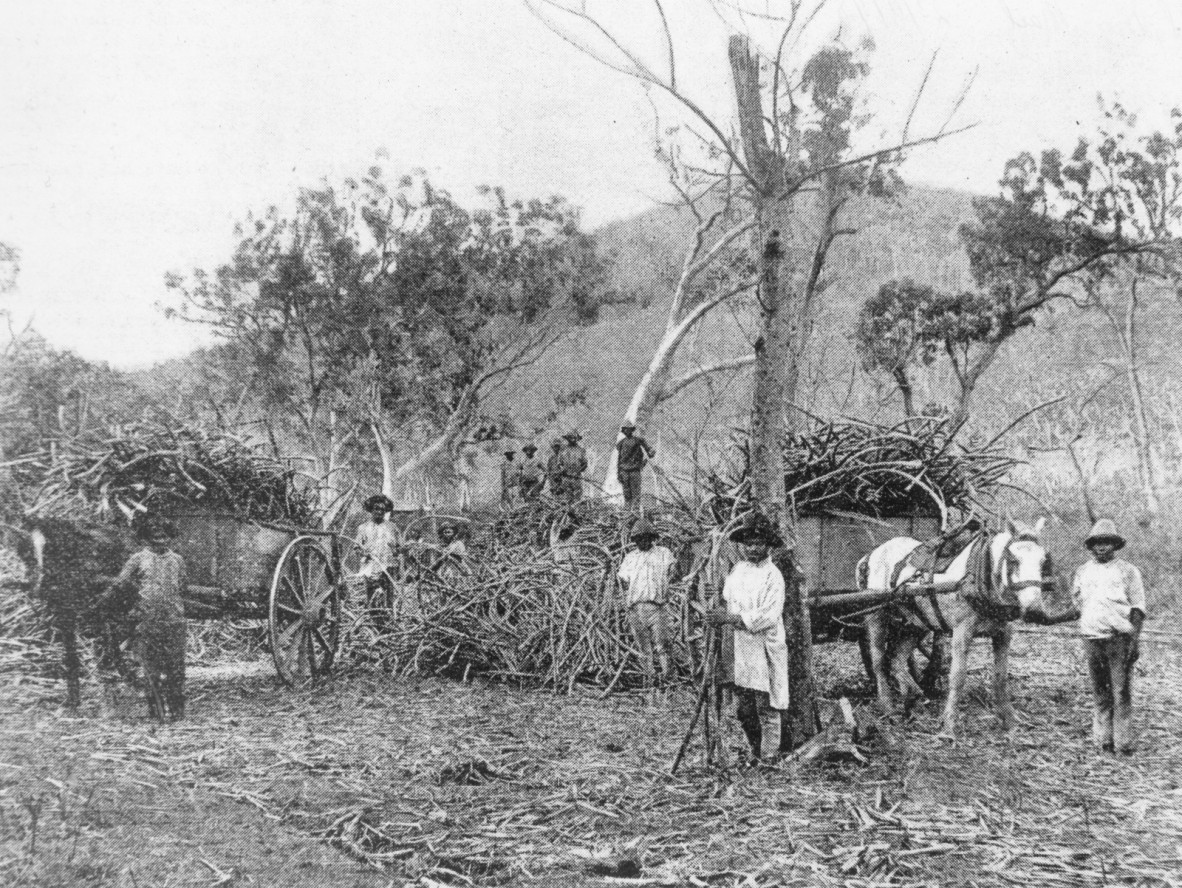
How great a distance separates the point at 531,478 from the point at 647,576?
8.09m

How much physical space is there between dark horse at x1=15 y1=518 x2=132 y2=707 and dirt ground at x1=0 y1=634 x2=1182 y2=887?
20.2 inches

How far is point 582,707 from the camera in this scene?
8.63 m

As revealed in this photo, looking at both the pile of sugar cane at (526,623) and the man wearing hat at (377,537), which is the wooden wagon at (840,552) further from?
the man wearing hat at (377,537)

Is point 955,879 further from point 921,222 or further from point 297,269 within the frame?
point 921,222

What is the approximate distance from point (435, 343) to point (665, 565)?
53.6 ft

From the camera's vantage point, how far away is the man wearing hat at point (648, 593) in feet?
29.8

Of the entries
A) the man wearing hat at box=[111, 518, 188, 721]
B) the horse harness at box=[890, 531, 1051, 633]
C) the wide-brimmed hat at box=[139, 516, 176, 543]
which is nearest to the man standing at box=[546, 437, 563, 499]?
the wide-brimmed hat at box=[139, 516, 176, 543]

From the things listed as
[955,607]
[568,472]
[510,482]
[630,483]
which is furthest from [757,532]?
[510,482]

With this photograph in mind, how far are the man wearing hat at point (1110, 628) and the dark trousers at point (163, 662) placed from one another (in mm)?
6484

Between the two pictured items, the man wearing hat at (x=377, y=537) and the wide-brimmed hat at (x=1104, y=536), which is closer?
the wide-brimmed hat at (x=1104, y=536)

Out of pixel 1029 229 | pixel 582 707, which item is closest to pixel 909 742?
pixel 582 707

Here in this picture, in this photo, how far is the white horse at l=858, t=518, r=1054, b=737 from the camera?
660 cm

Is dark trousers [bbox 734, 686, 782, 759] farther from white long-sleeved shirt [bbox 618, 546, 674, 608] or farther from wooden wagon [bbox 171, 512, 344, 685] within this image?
wooden wagon [bbox 171, 512, 344, 685]

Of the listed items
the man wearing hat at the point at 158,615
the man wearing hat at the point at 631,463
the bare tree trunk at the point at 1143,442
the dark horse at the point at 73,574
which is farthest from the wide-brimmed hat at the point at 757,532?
the bare tree trunk at the point at 1143,442
